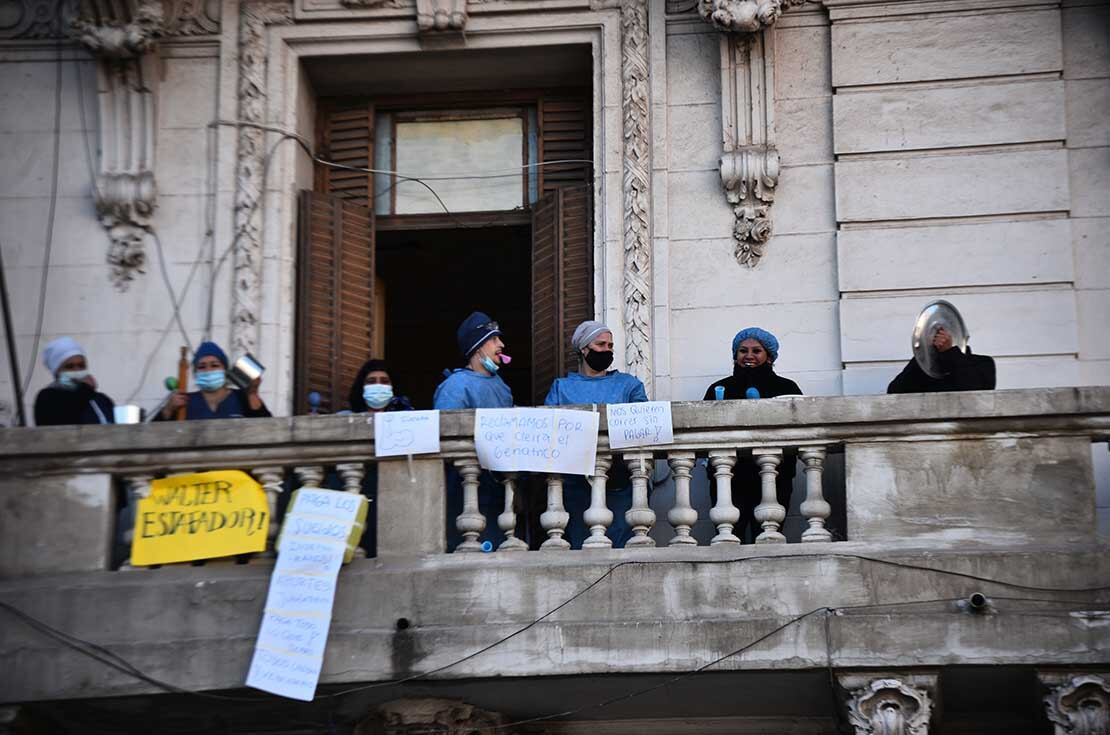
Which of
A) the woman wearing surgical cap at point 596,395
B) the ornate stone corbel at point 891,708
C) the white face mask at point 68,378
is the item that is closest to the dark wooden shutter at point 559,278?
the woman wearing surgical cap at point 596,395

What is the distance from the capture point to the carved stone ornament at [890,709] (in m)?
10.8

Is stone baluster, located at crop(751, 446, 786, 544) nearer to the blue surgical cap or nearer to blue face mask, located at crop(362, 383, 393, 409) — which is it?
the blue surgical cap

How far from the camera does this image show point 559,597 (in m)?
11.1

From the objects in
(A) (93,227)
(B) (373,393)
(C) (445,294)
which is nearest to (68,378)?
(A) (93,227)

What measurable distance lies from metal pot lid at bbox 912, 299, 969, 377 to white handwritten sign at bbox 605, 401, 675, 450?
1658 millimetres

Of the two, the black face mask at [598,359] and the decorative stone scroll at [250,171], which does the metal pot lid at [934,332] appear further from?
the decorative stone scroll at [250,171]

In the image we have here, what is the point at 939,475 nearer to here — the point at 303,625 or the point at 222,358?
the point at 303,625

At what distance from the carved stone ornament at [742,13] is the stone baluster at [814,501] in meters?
3.51

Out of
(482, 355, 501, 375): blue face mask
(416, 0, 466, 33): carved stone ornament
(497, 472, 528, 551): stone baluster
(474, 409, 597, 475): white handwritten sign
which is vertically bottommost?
(497, 472, 528, 551): stone baluster

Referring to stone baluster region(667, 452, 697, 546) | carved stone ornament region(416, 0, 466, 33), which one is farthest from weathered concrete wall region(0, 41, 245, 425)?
stone baluster region(667, 452, 697, 546)

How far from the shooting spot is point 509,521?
37.7ft

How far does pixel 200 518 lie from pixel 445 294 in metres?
7.77

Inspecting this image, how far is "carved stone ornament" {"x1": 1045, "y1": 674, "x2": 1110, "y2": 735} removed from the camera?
10641mm

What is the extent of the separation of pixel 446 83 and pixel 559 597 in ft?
16.3
